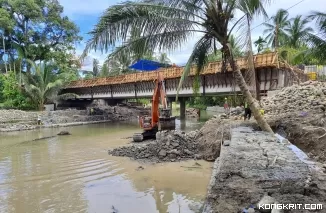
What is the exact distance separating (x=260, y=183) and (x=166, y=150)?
740cm

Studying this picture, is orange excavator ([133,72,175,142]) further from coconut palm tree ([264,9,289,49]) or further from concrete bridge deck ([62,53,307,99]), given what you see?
coconut palm tree ([264,9,289,49])

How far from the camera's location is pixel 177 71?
22688 mm

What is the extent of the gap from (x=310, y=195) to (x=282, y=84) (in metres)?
12.7

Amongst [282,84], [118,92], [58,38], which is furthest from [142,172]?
[58,38]

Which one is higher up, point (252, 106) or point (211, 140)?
point (252, 106)

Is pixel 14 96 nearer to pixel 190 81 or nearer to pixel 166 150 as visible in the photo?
pixel 190 81

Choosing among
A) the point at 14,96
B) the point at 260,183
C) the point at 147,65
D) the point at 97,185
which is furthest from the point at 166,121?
the point at 14,96

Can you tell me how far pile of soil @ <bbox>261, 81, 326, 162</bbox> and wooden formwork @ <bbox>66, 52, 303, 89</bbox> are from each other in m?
2.00

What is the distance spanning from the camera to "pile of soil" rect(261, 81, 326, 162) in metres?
9.41

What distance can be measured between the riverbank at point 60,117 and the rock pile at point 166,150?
17.0 m

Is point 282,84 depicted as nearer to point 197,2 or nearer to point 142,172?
point 197,2

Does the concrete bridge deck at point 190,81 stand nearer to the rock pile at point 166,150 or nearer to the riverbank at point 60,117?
the riverbank at point 60,117

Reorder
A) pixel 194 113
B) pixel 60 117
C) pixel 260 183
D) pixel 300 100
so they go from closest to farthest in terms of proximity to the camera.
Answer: pixel 260 183 < pixel 300 100 < pixel 60 117 < pixel 194 113

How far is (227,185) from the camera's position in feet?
16.1
